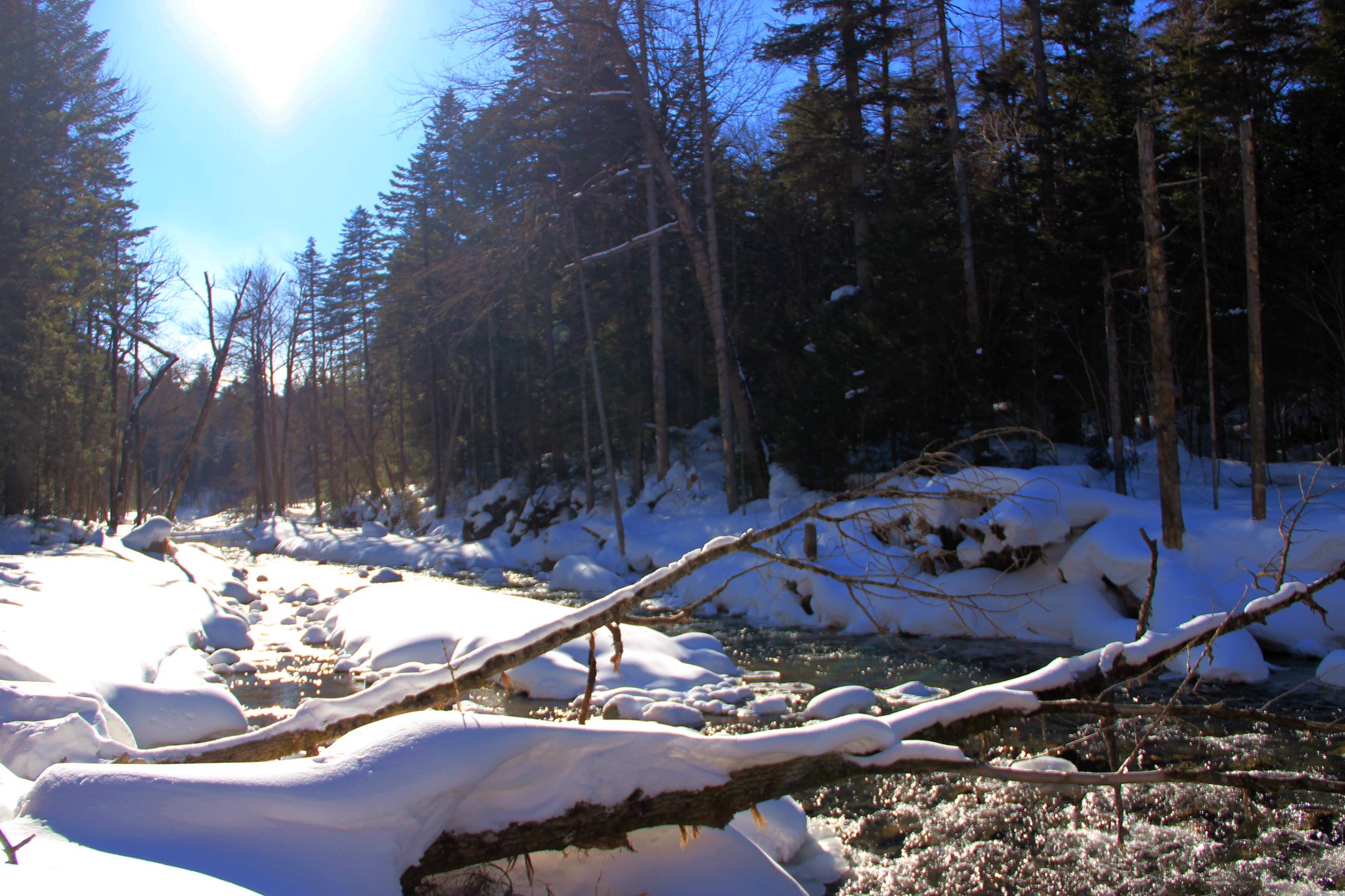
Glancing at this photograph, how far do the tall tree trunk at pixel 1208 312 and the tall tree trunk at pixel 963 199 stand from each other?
4126 millimetres

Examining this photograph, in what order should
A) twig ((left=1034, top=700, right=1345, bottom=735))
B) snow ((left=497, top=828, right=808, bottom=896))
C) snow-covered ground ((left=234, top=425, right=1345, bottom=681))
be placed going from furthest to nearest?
snow-covered ground ((left=234, top=425, right=1345, bottom=681)) → twig ((left=1034, top=700, right=1345, bottom=735)) → snow ((left=497, top=828, right=808, bottom=896))

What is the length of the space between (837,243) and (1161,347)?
1341 centimetres

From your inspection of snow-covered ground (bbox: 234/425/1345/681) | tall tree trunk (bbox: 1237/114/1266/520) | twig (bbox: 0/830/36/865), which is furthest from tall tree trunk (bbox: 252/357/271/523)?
twig (bbox: 0/830/36/865)

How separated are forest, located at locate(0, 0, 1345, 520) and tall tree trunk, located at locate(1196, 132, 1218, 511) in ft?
0.61

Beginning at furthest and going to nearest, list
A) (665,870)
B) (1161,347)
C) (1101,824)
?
(1161,347), (1101,824), (665,870)

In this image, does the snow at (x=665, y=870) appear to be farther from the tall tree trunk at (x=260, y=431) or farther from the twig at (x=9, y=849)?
the tall tree trunk at (x=260, y=431)

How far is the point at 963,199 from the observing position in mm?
17641

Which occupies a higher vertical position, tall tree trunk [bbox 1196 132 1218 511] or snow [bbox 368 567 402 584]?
tall tree trunk [bbox 1196 132 1218 511]

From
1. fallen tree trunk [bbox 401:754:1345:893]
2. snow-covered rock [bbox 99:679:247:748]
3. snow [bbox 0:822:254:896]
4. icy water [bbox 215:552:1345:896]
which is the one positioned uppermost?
snow [bbox 0:822:254:896]

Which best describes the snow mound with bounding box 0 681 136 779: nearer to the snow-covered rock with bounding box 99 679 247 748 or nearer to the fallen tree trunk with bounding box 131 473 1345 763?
the fallen tree trunk with bounding box 131 473 1345 763

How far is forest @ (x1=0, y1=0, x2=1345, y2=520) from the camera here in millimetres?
14875

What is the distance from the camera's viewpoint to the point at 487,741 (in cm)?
329

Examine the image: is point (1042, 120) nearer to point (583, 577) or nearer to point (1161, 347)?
point (1161, 347)

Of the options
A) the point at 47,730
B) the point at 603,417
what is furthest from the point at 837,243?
the point at 47,730
